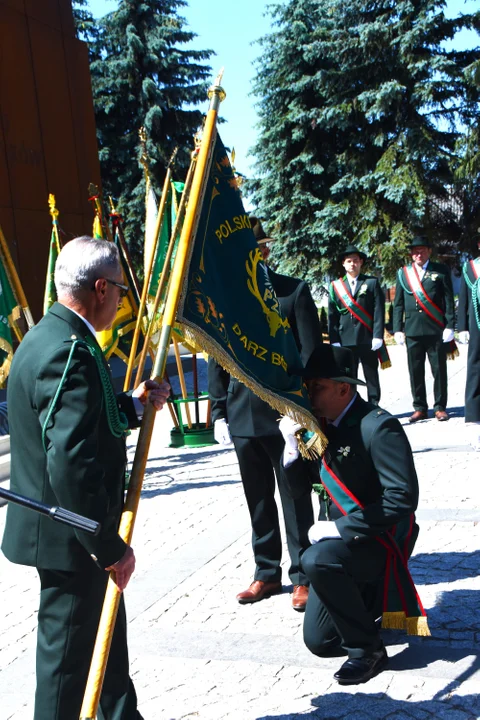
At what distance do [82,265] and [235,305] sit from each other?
3.15ft

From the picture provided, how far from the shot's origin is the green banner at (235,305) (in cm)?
308

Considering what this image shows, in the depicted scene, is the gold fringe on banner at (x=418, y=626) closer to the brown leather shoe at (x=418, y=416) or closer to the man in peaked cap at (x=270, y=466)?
the man in peaked cap at (x=270, y=466)

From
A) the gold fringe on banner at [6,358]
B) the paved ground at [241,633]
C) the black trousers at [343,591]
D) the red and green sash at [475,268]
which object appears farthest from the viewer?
the red and green sash at [475,268]

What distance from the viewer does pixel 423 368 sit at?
978cm

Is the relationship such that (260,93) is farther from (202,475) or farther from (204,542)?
(204,542)

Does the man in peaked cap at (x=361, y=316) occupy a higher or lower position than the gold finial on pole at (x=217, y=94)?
lower

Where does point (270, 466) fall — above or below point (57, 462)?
below

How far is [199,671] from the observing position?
12.0 feet

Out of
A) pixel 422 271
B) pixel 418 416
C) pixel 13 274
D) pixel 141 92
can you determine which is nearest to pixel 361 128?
pixel 141 92

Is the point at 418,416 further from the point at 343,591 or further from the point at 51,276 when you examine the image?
the point at 343,591

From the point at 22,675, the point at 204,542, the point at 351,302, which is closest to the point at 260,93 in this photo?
the point at 351,302

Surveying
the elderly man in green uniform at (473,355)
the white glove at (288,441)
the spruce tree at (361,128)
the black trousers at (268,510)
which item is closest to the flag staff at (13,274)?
the black trousers at (268,510)

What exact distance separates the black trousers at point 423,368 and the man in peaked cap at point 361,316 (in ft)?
1.18

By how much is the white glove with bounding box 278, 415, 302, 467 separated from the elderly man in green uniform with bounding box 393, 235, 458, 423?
5.70 m
